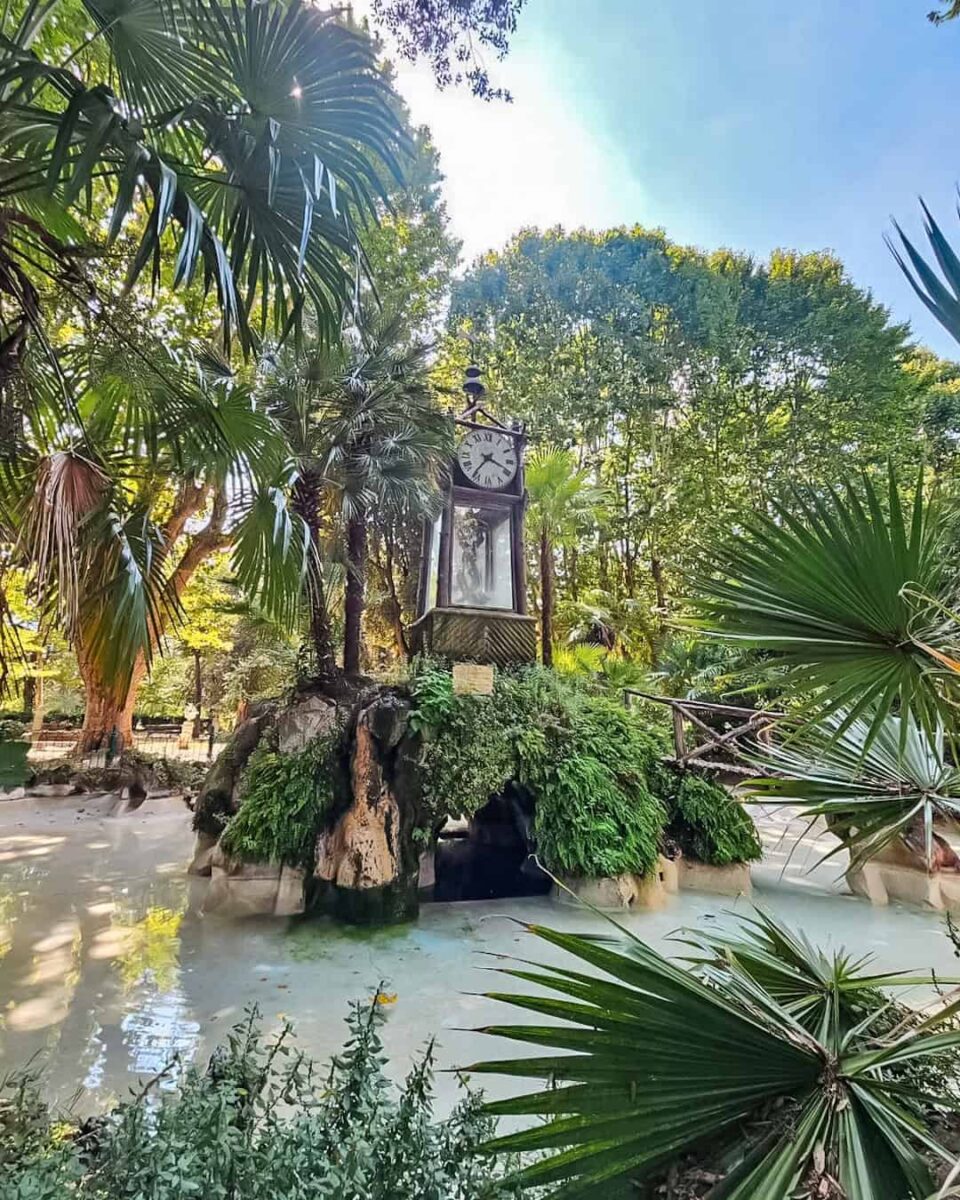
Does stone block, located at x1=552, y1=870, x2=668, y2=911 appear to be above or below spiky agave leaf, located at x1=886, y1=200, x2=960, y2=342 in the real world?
below

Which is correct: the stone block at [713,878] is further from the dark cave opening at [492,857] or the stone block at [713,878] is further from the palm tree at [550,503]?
the palm tree at [550,503]

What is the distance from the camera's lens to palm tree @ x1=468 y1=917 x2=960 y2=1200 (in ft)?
2.46

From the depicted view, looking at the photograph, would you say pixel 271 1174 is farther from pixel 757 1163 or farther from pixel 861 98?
pixel 861 98

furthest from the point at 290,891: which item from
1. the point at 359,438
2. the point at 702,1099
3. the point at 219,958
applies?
the point at 702,1099

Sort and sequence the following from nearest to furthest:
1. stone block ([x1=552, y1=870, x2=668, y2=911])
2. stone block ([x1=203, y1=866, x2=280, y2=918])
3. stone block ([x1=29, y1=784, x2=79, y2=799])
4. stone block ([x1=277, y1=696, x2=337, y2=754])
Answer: stone block ([x1=203, y1=866, x2=280, y2=918]) < stone block ([x1=552, y1=870, x2=668, y2=911]) < stone block ([x1=277, y1=696, x2=337, y2=754]) < stone block ([x1=29, y1=784, x2=79, y2=799])

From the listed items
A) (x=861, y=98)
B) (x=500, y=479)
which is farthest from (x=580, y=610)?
(x=861, y=98)

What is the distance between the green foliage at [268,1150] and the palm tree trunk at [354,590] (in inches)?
198

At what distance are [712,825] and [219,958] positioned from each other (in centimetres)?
460

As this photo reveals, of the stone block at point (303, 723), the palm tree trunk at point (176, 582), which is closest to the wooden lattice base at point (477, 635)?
the stone block at point (303, 723)

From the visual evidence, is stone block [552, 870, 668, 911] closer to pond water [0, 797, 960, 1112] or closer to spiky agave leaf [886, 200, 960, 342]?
pond water [0, 797, 960, 1112]

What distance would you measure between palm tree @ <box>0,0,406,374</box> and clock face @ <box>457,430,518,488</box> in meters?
3.92

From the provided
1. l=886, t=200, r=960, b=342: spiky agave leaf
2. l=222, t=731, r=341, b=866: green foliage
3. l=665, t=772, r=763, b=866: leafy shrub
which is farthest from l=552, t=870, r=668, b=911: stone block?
l=886, t=200, r=960, b=342: spiky agave leaf

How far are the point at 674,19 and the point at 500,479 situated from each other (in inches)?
159

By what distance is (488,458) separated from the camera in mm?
6285
